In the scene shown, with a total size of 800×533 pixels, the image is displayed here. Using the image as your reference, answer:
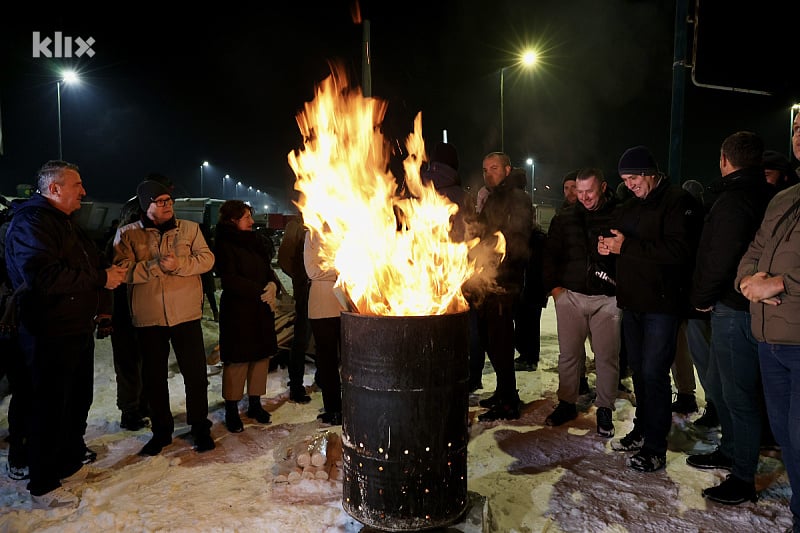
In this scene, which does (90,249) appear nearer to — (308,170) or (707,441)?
(308,170)

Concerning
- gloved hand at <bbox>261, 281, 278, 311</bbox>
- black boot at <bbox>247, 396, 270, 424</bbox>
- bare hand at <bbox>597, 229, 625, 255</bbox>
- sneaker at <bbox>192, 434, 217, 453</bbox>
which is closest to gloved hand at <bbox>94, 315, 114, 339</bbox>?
sneaker at <bbox>192, 434, 217, 453</bbox>

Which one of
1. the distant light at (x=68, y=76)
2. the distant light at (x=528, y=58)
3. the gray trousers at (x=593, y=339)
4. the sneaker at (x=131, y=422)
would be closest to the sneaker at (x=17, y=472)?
the sneaker at (x=131, y=422)

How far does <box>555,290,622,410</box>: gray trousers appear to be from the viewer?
5301 mm

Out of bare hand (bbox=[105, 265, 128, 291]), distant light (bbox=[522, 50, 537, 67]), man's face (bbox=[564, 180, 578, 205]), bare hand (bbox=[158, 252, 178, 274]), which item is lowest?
bare hand (bbox=[105, 265, 128, 291])

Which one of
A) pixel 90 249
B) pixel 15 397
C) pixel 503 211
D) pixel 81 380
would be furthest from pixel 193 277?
pixel 503 211

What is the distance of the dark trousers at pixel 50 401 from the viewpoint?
4156 mm

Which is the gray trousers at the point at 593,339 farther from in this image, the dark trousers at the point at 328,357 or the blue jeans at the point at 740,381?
the dark trousers at the point at 328,357

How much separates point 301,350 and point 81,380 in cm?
234

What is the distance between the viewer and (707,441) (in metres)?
5.05

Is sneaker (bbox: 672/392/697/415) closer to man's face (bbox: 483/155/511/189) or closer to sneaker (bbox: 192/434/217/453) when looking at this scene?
man's face (bbox: 483/155/511/189)

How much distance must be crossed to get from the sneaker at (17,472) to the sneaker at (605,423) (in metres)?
4.97

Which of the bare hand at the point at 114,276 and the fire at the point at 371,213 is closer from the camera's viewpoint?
the fire at the point at 371,213

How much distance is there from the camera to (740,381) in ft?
12.9

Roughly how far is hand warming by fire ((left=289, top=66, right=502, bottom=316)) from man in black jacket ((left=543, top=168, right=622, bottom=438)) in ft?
3.18
